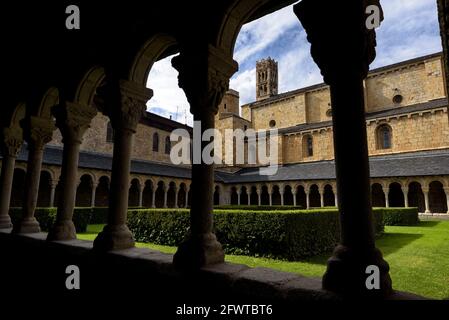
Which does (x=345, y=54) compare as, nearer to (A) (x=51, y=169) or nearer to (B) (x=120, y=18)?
(B) (x=120, y=18)

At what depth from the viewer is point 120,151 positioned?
3.38 metres

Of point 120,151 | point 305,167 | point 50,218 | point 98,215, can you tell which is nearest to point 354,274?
point 120,151

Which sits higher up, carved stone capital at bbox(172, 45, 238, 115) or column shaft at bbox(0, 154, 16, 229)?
carved stone capital at bbox(172, 45, 238, 115)

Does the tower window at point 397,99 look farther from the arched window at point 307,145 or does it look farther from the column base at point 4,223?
the column base at point 4,223

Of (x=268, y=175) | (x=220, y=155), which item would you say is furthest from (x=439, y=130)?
(x=220, y=155)

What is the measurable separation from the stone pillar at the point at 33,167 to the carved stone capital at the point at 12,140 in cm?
107

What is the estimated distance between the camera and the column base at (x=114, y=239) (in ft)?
10.2

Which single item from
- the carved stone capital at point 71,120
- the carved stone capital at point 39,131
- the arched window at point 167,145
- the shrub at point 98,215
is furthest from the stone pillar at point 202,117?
the arched window at point 167,145

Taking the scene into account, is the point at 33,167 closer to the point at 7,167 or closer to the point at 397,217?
the point at 7,167

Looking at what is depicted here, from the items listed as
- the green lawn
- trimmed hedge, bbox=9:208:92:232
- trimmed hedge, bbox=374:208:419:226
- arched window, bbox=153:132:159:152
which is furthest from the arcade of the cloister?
arched window, bbox=153:132:159:152

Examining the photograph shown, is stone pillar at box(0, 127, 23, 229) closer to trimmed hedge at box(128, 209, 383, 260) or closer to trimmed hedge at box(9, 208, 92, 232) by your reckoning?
trimmed hedge at box(128, 209, 383, 260)

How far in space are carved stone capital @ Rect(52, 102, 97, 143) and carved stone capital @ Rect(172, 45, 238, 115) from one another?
2172 millimetres

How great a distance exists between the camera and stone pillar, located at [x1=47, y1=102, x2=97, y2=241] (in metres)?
3.89
